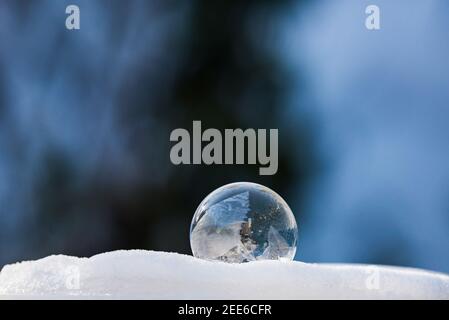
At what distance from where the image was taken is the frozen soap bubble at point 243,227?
1950 mm

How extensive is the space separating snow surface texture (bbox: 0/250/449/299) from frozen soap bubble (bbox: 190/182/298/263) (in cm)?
36

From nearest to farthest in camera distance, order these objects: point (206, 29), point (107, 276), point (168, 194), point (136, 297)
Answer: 1. point (136, 297)
2. point (107, 276)
3. point (168, 194)
4. point (206, 29)

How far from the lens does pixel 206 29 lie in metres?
5.12

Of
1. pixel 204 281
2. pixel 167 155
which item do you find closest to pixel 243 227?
pixel 204 281

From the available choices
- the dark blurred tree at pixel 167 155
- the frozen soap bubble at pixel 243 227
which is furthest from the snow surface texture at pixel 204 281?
the dark blurred tree at pixel 167 155

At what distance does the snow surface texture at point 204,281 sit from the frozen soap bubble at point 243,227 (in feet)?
1.17

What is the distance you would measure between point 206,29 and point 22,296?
390 centimetres

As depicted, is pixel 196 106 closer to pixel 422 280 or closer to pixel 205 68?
pixel 205 68

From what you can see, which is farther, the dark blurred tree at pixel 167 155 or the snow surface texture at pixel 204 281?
the dark blurred tree at pixel 167 155

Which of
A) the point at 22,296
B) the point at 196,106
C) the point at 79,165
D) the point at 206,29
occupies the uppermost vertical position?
the point at 206,29

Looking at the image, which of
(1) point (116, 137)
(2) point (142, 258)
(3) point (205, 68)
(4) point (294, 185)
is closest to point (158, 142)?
(1) point (116, 137)

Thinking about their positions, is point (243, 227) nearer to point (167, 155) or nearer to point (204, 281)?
point (204, 281)

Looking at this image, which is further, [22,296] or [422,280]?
[422,280]

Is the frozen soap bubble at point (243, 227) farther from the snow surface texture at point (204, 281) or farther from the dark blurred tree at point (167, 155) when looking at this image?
the dark blurred tree at point (167, 155)
